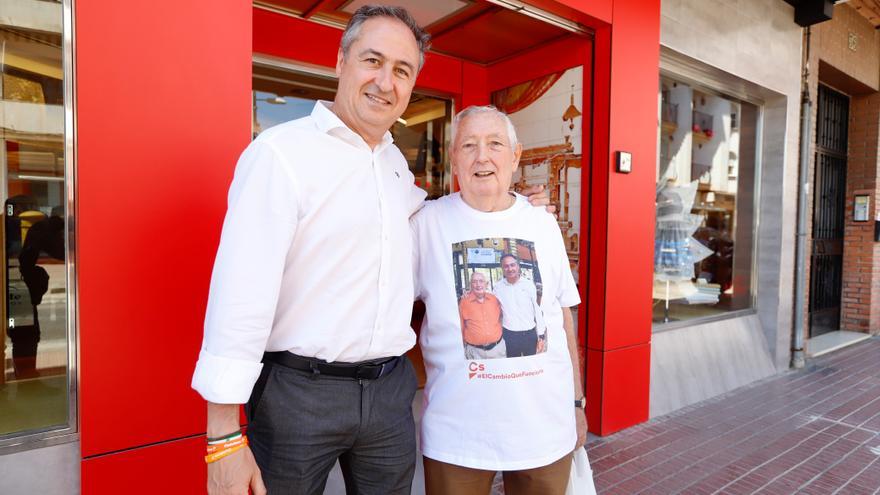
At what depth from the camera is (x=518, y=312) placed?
1.76m

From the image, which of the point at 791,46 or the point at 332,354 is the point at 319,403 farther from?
the point at 791,46

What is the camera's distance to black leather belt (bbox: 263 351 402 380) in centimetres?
142

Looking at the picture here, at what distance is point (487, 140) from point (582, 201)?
2.25 m

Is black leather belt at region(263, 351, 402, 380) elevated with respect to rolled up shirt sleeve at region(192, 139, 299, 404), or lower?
lower

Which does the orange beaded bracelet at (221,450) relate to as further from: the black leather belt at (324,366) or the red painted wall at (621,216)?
the red painted wall at (621,216)

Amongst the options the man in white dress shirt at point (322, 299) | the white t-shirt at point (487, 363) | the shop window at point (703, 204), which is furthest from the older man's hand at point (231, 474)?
the shop window at point (703, 204)

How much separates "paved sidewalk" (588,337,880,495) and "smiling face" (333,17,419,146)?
262cm

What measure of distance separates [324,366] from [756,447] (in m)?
3.56

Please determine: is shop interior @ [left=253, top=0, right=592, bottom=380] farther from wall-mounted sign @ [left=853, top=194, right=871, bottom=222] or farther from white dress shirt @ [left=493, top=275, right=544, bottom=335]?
wall-mounted sign @ [left=853, top=194, right=871, bottom=222]

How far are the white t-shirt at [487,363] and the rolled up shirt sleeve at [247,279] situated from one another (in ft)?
2.01

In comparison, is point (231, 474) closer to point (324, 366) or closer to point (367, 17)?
point (324, 366)

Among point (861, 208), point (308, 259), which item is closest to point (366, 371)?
point (308, 259)

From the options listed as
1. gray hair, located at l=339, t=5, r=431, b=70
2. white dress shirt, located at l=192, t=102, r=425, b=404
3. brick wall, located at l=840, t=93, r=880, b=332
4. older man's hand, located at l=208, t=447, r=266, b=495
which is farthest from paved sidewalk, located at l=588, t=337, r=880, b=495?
brick wall, located at l=840, t=93, r=880, b=332

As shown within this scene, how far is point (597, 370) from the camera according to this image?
376 cm
